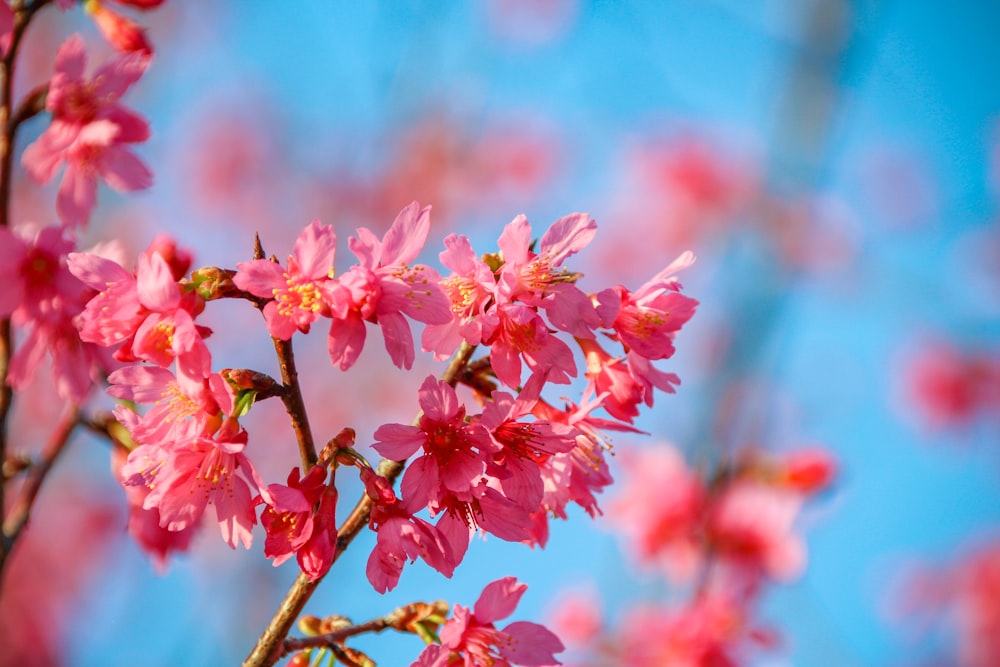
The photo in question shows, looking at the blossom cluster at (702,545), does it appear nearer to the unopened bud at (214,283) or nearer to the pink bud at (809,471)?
the pink bud at (809,471)

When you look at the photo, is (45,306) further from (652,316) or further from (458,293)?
(652,316)

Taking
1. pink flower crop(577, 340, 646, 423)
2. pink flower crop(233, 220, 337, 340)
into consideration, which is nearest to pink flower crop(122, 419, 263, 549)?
pink flower crop(233, 220, 337, 340)

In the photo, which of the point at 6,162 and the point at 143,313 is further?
the point at 6,162

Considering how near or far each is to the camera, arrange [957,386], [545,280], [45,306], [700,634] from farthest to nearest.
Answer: [957,386] < [700,634] < [45,306] < [545,280]

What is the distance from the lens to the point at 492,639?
1.09m

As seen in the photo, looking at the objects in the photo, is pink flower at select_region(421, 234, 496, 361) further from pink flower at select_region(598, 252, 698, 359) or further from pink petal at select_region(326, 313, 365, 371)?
pink flower at select_region(598, 252, 698, 359)

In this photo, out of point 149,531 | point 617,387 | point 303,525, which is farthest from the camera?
point 149,531

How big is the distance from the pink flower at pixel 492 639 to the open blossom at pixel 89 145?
1.00 meters

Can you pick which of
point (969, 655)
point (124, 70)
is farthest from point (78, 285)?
point (969, 655)

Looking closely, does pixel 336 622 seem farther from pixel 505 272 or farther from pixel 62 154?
pixel 62 154

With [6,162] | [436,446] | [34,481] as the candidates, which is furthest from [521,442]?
[6,162]

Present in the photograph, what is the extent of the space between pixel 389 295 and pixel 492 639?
0.48 meters

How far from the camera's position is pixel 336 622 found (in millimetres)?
1132

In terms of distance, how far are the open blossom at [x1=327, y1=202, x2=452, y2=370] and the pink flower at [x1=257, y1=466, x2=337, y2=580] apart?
158 millimetres
